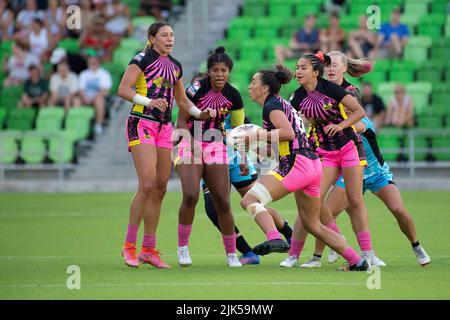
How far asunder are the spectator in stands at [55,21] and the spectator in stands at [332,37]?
25.6ft

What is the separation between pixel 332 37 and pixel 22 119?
8060 millimetres

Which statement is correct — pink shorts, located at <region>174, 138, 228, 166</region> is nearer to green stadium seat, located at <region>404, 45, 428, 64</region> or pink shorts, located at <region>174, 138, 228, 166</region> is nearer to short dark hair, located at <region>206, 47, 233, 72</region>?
short dark hair, located at <region>206, 47, 233, 72</region>

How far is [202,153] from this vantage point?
12.0 metres

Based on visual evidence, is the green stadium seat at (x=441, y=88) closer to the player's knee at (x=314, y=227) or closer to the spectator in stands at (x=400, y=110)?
the spectator in stands at (x=400, y=110)

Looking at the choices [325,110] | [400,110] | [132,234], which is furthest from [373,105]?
[132,234]

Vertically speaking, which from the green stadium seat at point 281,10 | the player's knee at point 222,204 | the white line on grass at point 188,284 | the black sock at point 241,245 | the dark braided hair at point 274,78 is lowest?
Result: the black sock at point 241,245

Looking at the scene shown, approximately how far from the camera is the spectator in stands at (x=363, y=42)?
25.7m

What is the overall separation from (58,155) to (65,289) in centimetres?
1635

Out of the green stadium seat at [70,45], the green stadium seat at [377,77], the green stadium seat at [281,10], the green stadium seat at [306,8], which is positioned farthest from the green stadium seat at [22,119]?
the green stadium seat at [377,77]

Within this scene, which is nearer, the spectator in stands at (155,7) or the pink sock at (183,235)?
the pink sock at (183,235)

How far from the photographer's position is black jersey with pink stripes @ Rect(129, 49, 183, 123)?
468 inches

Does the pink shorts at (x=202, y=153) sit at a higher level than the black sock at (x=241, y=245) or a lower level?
higher

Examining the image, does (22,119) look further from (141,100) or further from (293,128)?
(293,128)

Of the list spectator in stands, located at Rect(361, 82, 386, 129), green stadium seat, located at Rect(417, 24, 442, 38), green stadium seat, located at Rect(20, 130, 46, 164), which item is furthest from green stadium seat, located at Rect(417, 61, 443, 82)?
green stadium seat, located at Rect(20, 130, 46, 164)
